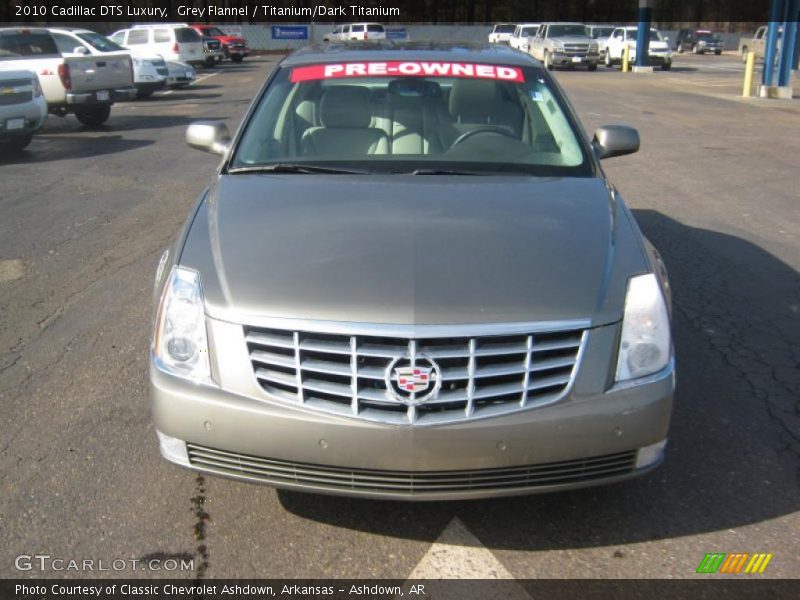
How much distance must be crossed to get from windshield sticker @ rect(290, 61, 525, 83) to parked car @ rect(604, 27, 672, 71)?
33869 mm

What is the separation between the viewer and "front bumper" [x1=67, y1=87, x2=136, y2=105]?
15.7 metres

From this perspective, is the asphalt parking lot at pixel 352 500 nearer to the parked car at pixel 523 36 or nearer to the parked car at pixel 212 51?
the parked car at pixel 212 51

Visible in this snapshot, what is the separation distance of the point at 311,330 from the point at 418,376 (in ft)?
1.29

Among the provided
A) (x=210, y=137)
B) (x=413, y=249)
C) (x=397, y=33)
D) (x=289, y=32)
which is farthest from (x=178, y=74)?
(x=289, y=32)

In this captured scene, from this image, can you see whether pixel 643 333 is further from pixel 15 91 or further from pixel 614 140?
pixel 15 91

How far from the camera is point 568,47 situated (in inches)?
1395

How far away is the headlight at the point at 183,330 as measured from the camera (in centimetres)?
306

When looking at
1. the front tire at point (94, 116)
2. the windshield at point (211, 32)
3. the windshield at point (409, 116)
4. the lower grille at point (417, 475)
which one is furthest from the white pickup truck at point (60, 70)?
the windshield at point (211, 32)

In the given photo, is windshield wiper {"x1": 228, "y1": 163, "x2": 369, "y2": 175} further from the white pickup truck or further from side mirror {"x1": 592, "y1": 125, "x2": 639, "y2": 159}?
the white pickup truck

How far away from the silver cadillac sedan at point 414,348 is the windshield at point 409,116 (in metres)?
0.81

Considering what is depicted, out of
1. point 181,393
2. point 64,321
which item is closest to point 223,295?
point 181,393

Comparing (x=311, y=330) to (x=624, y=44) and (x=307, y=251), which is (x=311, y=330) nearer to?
(x=307, y=251)

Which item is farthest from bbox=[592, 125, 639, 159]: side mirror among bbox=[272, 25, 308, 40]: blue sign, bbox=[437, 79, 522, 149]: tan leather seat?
bbox=[272, 25, 308, 40]: blue sign

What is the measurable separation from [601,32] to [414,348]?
44.8 m
